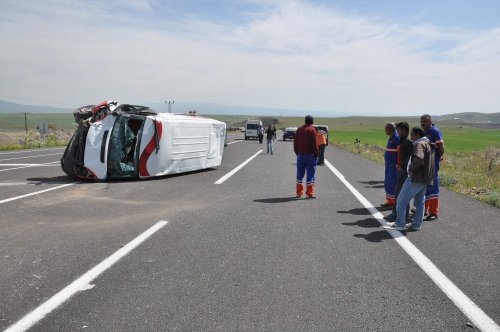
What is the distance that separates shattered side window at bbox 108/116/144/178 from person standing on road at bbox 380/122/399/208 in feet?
22.1

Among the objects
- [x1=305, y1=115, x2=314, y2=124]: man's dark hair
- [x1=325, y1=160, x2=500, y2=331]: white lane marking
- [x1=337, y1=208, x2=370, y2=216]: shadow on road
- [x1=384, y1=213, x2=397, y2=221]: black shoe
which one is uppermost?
[x1=305, y1=115, x2=314, y2=124]: man's dark hair

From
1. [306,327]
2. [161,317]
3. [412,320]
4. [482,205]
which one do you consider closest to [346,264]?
[412,320]

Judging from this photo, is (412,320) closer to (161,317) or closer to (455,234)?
(161,317)

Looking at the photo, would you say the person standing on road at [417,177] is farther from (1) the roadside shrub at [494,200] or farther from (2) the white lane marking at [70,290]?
(2) the white lane marking at [70,290]

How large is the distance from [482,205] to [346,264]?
5.65 meters

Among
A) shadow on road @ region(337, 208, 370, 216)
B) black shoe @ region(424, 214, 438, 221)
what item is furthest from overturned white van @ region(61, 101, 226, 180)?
black shoe @ region(424, 214, 438, 221)

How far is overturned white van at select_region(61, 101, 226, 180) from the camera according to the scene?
A: 1104cm

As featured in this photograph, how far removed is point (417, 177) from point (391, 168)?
2.22 meters

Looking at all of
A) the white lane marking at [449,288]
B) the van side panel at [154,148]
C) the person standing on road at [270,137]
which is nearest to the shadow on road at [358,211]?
the white lane marking at [449,288]

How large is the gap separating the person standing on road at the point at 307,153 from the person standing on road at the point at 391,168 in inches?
63.6

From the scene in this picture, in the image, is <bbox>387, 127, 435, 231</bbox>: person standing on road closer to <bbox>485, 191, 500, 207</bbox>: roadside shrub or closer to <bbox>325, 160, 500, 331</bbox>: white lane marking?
<bbox>325, 160, 500, 331</bbox>: white lane marking

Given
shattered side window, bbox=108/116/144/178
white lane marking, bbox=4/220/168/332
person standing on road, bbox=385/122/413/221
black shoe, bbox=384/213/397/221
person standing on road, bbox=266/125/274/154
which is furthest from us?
person standing on road, bbox=266/125/274/154

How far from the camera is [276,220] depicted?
6984 millimetres

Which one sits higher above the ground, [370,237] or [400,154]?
[400,154]
